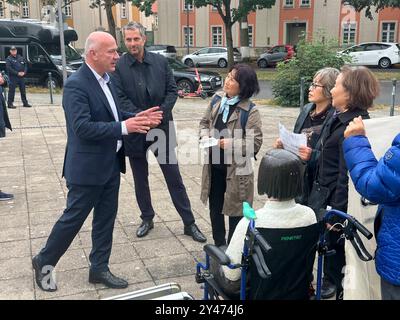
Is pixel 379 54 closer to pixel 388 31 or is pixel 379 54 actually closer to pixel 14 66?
pixel 388 31

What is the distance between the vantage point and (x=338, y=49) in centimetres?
1452

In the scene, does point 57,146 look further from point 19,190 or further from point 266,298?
point 266,298

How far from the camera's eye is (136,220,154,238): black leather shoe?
4.97 meters

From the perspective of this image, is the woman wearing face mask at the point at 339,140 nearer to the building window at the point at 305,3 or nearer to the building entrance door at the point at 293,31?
the building window at the point at 305,3

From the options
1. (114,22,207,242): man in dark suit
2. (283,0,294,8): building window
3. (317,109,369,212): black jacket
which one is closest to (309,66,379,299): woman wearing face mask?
(317,109,369,212): black jacket

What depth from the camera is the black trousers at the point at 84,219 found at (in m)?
3.74

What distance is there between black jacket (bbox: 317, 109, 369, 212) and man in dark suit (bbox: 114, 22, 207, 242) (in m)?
1.73

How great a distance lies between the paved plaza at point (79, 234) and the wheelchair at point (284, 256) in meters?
1.26

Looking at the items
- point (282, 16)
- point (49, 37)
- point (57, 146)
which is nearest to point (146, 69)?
point (57, 146)

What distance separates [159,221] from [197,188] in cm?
137

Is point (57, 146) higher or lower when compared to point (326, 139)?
lower

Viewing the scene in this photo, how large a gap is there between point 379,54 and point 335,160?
27.4m

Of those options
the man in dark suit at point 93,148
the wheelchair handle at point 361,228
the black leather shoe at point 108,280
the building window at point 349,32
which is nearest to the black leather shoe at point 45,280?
the man in dark suit at point 93,148

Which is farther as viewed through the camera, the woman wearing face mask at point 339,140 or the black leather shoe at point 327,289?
the black leather shoe at point 327,289
